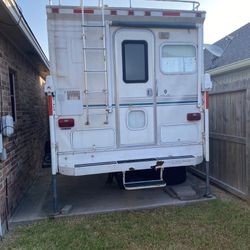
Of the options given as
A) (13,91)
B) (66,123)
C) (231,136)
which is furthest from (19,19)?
(231,136)

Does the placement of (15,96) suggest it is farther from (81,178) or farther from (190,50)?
(190,50)

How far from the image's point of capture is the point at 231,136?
5348 millimetres

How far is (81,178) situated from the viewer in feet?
22.8

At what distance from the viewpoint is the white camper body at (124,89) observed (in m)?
4.48

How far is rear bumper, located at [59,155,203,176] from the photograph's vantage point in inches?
178

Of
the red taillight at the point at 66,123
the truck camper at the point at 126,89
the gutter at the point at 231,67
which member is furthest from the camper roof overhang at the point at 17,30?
the gutter at the point at 231,67

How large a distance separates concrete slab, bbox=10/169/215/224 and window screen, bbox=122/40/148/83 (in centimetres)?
212

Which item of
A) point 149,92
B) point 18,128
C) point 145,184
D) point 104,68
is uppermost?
point 104,68

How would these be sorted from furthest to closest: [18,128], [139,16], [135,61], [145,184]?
[18,128] < [145,184] < [135,61] < [139,16]

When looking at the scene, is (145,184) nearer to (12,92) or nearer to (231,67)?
(12,92)

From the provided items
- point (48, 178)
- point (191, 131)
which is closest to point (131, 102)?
point (191, 131)

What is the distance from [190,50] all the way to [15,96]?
3.40 meters

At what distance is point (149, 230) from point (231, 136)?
7.78ft

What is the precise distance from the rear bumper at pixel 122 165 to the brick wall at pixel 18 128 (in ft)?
3.21
